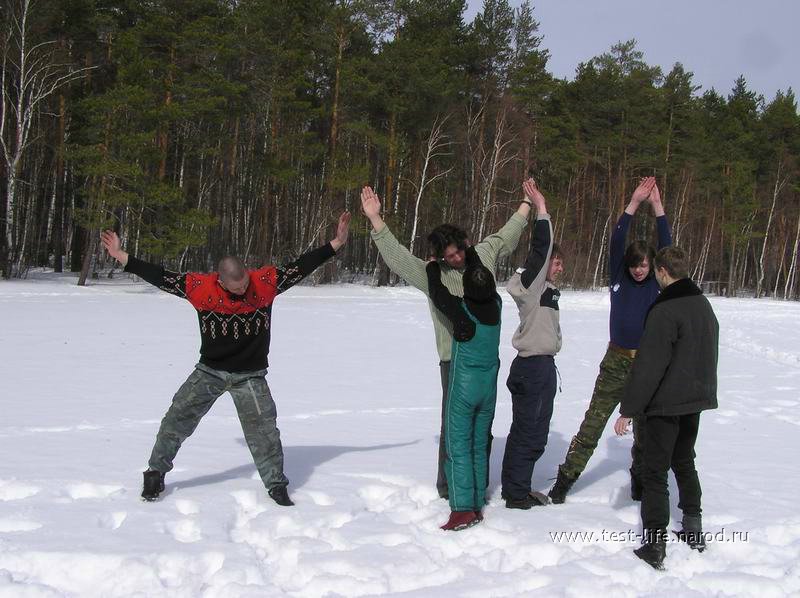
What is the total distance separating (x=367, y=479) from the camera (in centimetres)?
512

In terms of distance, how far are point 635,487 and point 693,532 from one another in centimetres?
83

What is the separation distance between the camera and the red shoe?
4160mm

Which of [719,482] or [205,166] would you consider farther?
[205,166]

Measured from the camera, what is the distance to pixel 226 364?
444 cm

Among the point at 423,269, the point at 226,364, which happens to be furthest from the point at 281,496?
the point at 423,269

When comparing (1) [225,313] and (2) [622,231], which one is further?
(2) [622,231]

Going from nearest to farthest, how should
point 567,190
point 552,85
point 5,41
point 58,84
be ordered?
point 5,41
point 58,84
point 552,85
point 567,190

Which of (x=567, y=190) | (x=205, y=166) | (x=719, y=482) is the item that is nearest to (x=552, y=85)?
(x=567, y=190)

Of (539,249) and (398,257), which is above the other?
(539,249)

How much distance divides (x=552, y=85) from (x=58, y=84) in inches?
832

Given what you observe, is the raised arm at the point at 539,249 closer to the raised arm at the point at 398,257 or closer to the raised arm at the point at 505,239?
the raised arm at the point at 505,239

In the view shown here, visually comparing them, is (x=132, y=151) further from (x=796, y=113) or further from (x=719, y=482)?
(x=796, y=113)

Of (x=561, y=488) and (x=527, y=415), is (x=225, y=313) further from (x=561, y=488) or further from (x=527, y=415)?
(x=561, y=488)

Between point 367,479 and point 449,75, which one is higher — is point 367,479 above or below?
below
